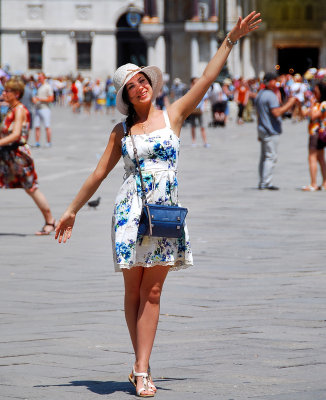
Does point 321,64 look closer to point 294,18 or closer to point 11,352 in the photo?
point 294,18

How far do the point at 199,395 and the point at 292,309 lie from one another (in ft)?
6.90

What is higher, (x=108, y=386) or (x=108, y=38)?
(x=108, y=38)

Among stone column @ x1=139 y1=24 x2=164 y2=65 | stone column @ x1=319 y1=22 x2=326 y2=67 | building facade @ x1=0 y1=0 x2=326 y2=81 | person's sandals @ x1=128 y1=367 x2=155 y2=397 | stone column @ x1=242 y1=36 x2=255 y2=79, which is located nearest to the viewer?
person's sandals @ x1=128 y1=367 x2=155 y2=397

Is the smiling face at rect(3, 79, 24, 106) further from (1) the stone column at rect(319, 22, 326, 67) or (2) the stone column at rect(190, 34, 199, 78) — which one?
(1) the stone column at rect(319, 22, 326, 67)

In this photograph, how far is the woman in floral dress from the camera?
11.1 metres

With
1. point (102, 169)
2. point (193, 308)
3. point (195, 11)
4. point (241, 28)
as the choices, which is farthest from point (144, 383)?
point (195, 11)

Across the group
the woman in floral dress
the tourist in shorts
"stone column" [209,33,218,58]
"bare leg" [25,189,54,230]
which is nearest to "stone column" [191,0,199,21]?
"stone column" [209,33,218,58]

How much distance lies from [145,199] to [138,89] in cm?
52

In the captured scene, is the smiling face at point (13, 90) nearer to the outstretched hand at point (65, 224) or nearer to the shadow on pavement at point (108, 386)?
the outstretched hand at point (65, 224)

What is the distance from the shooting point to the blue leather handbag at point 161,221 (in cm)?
530

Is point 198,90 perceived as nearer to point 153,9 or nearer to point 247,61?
point 153,9

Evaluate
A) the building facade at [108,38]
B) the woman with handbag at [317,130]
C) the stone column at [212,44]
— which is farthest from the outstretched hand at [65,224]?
the building facade at [108,38]

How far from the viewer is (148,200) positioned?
5.40m

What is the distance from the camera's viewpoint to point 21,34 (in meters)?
68.2
